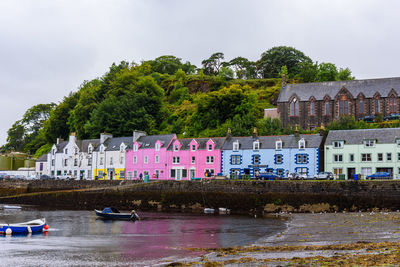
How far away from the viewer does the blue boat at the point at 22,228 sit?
33562 mm

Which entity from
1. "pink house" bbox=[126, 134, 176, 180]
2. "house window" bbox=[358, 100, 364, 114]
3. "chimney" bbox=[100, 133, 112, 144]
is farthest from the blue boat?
"house window" bbox=[358, 100, 364, 114]

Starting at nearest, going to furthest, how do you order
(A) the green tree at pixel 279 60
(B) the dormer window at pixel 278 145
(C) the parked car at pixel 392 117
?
(B) the dormer window at pixel 278 145, (C) the parked car at pixel 392 117, (A) the green tree at pixel 279 60

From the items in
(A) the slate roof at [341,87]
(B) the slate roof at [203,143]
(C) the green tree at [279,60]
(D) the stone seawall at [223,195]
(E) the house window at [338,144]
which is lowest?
(D) the stone seawall at [223,195]

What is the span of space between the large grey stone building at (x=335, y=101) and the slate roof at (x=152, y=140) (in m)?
23.4

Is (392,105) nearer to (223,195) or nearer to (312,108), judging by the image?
(312,108)

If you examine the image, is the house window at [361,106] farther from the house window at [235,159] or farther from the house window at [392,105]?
the house window at [235,159]

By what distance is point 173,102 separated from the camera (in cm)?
11594

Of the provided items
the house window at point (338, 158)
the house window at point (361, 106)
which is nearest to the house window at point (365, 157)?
the house window at point (338, 158)

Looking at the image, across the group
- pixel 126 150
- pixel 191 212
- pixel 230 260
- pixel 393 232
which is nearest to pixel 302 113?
pixel 126 150

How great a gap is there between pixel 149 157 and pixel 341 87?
35343mm

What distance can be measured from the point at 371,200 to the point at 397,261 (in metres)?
27.4

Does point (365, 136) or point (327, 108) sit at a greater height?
point (327, 108)

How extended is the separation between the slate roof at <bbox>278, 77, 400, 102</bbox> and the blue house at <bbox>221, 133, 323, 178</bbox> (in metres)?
22.9

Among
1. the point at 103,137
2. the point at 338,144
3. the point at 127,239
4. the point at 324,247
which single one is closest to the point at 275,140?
the point at 338,144
